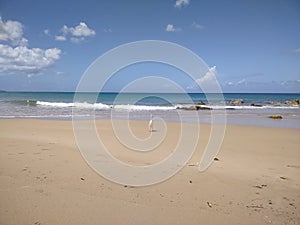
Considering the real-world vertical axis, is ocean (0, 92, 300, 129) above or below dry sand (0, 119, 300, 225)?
above

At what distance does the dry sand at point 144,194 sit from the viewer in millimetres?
3025

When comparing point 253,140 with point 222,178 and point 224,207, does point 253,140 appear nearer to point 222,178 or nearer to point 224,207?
point 222,178

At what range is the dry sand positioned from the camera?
9.93 feet

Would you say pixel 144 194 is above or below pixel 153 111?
below

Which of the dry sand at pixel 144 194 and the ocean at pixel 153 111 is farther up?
the ocean at pixel 153 111

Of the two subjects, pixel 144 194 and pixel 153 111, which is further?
pixel 153 111

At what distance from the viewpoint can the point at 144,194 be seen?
12.2 ft

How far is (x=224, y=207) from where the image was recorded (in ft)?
11.1

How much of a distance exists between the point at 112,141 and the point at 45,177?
157 inches

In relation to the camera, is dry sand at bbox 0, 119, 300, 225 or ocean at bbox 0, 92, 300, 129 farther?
ocean at bbox 0, 92, 300, 129

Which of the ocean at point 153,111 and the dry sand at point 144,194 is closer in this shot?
the dry sand at point 144,194

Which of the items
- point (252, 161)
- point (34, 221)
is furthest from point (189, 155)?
point (34, 221)

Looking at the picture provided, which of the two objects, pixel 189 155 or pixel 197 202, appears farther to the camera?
pixel 189 155

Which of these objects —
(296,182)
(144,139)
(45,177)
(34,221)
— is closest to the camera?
(34,221)
